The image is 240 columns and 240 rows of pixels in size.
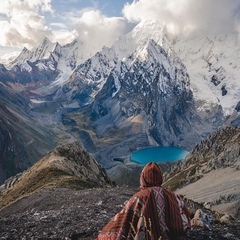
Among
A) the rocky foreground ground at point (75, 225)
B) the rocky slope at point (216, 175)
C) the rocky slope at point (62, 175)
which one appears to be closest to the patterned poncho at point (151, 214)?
the rocky foreground ground at point (75, 225)

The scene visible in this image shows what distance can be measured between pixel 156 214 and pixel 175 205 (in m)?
0.81

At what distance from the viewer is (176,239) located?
11883 mm

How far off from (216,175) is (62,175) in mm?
65699

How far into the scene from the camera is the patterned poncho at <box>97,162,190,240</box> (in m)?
11.3

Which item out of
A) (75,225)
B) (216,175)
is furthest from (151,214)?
(216,175)

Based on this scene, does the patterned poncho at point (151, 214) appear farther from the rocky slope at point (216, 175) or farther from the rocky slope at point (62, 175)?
the rocky slope at point (216, 175)

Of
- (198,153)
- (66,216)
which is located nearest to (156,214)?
(66,216)

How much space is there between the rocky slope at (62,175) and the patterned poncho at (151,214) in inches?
1169

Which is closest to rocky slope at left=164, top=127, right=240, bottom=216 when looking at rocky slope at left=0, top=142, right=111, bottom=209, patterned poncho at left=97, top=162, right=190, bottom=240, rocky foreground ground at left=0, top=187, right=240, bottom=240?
rocky slope at left=0, top=142, right=111, bottom=209

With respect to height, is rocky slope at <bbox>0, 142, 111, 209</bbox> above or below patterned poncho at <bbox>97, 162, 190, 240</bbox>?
above

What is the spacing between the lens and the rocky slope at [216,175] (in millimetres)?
69188

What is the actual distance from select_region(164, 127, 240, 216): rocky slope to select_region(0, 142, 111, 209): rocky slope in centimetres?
2168

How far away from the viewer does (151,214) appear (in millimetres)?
11383

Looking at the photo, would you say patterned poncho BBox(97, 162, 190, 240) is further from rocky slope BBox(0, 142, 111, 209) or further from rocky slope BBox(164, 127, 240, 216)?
rocky slope BBox(164, 127, 240, 216)
